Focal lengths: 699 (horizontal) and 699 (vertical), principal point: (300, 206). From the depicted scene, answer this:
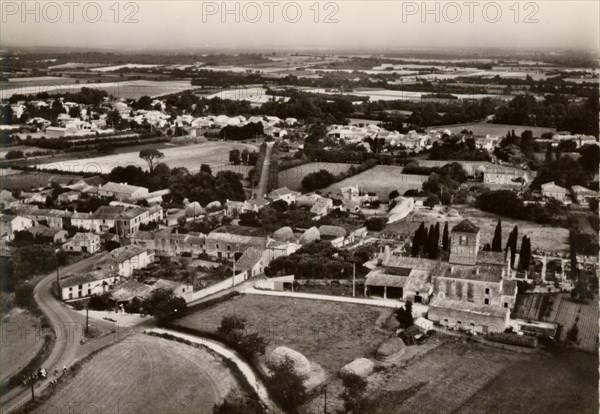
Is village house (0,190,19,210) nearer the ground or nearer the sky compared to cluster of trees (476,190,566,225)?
nearer the sky

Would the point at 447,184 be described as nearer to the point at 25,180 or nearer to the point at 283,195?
the point at 283,195

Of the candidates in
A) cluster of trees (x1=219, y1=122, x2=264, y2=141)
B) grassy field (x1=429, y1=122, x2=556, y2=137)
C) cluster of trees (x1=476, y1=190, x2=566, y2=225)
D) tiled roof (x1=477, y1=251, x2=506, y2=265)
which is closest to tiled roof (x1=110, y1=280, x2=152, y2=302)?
tiled roof (x1=477, y1=251, x2=506, y2=265)

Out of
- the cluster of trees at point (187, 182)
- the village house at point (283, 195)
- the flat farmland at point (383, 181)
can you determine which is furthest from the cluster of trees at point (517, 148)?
the cluster of trees at point (187, 182)

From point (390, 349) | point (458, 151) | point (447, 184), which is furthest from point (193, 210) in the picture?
point (458, 151)

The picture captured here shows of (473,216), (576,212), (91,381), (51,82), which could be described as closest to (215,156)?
(473,216)

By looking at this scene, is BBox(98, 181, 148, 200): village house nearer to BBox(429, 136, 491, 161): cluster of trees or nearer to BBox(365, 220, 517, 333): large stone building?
BBox(365, 220, 517, 333): large stone building

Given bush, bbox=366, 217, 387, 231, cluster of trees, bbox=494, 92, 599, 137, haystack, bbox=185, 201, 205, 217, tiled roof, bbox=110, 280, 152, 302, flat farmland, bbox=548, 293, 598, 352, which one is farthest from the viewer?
cluster of trees, bbox=494, 92, 599, 137
